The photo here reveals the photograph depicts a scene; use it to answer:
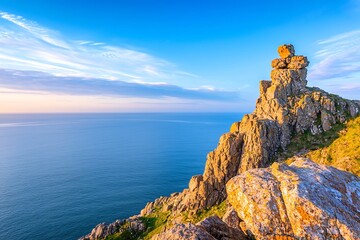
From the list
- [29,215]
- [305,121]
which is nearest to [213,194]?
[305,121]

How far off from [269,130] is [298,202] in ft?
221

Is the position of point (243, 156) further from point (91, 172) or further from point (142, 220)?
point (91, 172)

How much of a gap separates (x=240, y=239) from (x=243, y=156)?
64.3 meters

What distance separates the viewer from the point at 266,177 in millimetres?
18078

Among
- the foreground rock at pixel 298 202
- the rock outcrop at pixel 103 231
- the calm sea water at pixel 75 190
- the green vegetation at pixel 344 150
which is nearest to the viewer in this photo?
the foreground rock at pixel 298 202

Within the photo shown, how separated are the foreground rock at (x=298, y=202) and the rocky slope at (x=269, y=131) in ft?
193

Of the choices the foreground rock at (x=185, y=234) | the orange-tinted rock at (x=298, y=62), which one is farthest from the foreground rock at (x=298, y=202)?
the orange-tinted rock at (x=298, y=62)

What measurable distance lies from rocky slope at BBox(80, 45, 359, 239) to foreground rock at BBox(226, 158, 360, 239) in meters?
58.7

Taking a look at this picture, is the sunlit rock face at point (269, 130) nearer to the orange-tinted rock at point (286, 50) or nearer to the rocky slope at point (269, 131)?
the rocky slope at point (269, 131)

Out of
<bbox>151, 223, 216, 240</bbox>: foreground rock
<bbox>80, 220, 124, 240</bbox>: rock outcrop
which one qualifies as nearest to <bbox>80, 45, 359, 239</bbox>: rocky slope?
<bbox>80, 220, 124, 240</bbox>: rock outcrop

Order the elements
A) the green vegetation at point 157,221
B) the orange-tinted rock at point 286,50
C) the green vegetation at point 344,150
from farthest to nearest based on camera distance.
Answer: the orange-tinted rock at point 286,50 < the green vegetation at point 157,221 < the green vegetation at point 344,150

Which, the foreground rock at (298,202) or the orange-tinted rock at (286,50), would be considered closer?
the foreground rock at (298,202)

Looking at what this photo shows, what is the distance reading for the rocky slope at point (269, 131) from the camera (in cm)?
7662

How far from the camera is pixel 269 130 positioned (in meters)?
78.1
